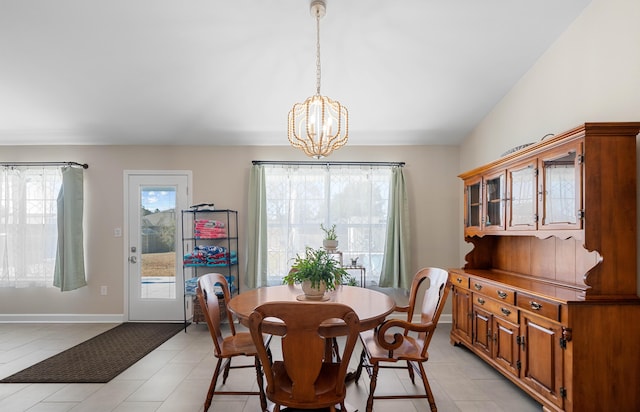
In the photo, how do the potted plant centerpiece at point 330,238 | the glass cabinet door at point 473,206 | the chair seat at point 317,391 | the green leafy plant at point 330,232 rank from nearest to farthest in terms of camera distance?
the chair seat at point 317,391 < the glass cabinet door at point 473,206 < the potted plant centerpiece at point 330,238 < the green leafy plant at point 330,232

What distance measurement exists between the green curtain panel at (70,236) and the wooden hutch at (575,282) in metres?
4.86

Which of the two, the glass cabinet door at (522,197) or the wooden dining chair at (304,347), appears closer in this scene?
the wooden dining chair at (304,347)

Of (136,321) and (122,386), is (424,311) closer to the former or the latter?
(122,386)

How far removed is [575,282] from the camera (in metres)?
2.54

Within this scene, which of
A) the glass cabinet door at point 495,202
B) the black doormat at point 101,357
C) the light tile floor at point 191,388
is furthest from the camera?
the glass cabinet door at point 495,202

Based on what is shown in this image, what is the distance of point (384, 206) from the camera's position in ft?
14.8

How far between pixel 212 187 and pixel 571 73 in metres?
4.00

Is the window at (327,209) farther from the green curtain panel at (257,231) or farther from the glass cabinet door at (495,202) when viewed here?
the glass cabinet door at (495,202)

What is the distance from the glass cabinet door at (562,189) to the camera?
2166 millimetres

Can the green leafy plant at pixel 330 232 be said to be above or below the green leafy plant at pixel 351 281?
above

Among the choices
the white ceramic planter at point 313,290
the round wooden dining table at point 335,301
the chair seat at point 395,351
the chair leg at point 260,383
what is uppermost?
the white ceramic planter at point 313,290

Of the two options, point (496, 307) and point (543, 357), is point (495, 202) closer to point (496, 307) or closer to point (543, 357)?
point (496, 307)

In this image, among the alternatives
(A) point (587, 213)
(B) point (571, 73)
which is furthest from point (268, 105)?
(A) point (587, 213)

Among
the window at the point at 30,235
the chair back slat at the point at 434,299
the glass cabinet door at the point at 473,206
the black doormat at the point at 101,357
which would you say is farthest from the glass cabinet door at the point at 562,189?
the window at the point at 30,235
